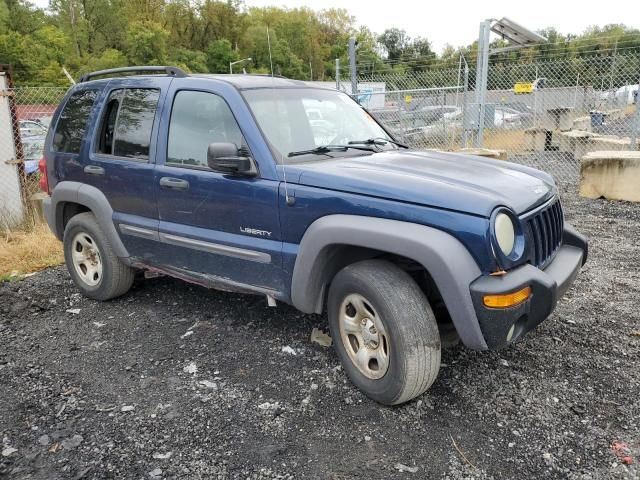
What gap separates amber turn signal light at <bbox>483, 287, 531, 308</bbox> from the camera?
8.77ft

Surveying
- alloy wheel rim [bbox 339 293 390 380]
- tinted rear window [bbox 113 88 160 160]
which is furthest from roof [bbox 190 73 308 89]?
alloy wheel rim [bbox 339 293 390 380]

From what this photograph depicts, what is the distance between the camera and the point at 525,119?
19.4 meters

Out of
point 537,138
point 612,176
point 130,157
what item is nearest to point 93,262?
point 130,157

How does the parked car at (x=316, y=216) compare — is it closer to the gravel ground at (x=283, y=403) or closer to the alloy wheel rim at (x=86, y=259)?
the alloy wheel rim at (x=86, y=259)

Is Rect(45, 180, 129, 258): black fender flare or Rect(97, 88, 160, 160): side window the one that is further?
Rect(45, 180, 129, 258): black fender flare

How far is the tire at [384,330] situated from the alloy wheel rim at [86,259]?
2.59 metres

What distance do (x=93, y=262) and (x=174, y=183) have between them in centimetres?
158

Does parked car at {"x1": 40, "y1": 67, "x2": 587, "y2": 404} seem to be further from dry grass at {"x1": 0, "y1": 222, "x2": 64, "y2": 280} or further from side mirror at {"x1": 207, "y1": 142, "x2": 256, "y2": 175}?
dry grass at {"x1": 0, "y1": 222, "x2": 64, "y2": 280}

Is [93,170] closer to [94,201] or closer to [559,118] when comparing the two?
[94,201]

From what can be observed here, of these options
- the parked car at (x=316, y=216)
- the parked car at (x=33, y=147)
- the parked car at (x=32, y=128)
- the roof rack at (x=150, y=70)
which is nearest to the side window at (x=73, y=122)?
the parked car at (x=316, y=216)

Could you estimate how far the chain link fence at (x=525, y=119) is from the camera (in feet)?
35.6

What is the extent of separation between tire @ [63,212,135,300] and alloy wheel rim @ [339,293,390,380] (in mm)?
2365

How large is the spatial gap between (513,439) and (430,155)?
76.5 inches

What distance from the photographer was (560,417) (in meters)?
3.00
